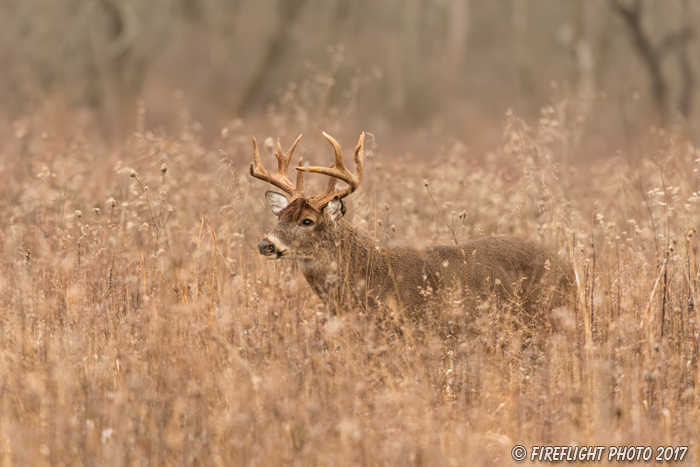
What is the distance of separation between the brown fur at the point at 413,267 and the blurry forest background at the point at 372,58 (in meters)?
16.6

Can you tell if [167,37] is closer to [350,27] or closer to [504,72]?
[350,27]

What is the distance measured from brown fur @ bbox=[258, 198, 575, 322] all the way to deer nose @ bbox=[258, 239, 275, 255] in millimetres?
71

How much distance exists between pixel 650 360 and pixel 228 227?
348cm

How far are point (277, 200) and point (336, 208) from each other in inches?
21.2

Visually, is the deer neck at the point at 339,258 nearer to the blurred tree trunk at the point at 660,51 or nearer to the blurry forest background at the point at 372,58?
the blurry forest background at the point at 372,58

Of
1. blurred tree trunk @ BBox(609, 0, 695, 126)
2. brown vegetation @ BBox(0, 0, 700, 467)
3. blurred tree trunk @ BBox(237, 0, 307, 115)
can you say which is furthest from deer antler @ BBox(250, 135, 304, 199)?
blurred tree trunk @ BBox(237, 0, 307, 115)

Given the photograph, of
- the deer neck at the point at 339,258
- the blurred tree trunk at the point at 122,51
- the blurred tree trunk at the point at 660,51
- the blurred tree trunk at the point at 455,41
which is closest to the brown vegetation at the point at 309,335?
the deer neck at the point at 339,258

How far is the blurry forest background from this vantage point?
75.6 ft

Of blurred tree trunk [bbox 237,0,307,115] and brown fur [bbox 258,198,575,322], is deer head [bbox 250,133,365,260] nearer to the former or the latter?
brown fur [bbox 258,198,575,322]

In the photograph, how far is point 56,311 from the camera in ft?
16.5

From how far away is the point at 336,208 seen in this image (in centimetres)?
573

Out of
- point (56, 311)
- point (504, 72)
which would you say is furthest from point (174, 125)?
point (56, 311)

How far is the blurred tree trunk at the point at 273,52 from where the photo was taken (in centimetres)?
2515

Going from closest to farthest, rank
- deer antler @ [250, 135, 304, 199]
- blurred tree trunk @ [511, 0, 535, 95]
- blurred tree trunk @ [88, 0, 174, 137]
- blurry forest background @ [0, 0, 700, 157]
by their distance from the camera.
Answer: deer antler @ [250, 135, 304, 199], blurry forest background @ [0, 0, 700, 157], blurred tree trunk @ [88, 0, 174, 137], blurred tree trunk @ [511, 0, 535, 95]
